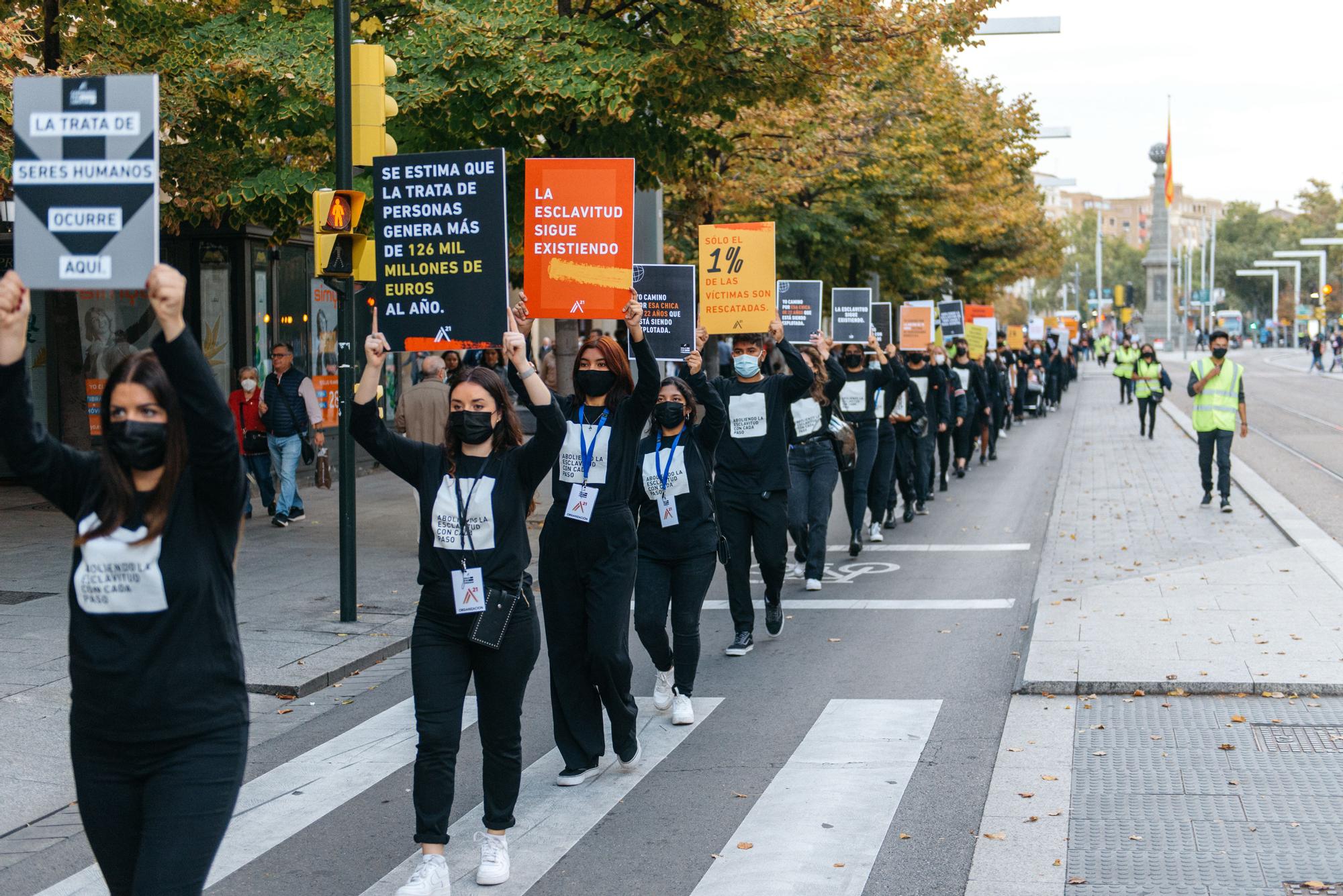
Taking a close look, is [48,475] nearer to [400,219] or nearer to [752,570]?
[400,219]

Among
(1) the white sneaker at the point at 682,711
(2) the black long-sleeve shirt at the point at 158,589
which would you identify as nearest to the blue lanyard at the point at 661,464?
(1) the white sneaker at the point at 682,711

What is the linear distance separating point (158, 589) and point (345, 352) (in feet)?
22.2

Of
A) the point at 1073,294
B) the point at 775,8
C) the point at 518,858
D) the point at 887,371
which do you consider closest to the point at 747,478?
the point at 518,858

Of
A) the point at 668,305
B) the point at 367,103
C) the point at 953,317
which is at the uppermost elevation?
the point at 367,103

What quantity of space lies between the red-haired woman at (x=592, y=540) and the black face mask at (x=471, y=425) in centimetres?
97

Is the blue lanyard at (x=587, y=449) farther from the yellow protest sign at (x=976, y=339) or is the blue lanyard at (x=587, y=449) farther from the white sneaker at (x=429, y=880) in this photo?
the yellow protest sign at (x=976, y=339)

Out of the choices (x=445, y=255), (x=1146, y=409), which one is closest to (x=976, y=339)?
(x=1146, y=409)

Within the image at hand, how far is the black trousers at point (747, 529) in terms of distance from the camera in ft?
29.1

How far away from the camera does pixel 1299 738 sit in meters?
6.77

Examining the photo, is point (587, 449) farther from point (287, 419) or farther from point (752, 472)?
point (287, 419)

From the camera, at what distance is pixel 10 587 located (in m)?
11.1

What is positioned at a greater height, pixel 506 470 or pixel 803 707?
pixel 506 470

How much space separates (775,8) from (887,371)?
135 inches

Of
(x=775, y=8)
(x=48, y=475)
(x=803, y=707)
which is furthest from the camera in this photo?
(x=775, y=8)
